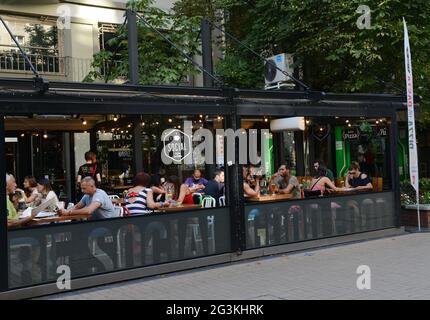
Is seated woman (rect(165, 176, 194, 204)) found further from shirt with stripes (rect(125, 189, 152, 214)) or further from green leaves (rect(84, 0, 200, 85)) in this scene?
green leaves (rect(84, 0, 200, 85))

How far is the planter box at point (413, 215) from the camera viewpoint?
438 inches

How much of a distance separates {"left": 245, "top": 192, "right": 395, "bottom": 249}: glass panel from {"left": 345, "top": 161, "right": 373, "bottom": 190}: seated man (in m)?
0.43

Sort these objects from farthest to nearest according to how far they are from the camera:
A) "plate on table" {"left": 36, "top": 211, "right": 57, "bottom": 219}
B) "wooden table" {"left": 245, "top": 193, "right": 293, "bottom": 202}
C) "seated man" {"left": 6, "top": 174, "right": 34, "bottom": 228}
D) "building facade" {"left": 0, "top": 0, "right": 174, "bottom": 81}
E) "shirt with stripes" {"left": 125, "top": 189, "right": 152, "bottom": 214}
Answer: "building facade" {"left": 0, "top": 0, "right": 174, "bottom": 81} < "wooden table" {"left": 245, "top": 193, "right": 293, "bottom": 202} < "shirt with stripes" {"left": 125, "top": 189, "right": 152, "bottom": 214} < "plate on table" {"left": 36, "top": 211, "right": 57, "bottom": 219} < "seated man" {"left": 6, "top": 174, "right": 34, "bottom": 228}

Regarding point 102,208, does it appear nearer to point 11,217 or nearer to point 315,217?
point 11,217

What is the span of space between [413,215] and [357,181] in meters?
1.52

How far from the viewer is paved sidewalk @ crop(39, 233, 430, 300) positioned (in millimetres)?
6477

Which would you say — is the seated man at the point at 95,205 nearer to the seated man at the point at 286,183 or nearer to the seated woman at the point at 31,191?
the seated woman at the point at 31,191

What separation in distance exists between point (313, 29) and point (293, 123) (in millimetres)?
2534

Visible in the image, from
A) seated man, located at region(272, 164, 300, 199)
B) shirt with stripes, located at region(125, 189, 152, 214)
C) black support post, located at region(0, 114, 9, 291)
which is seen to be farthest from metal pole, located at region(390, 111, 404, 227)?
black support post, located at region(0, 114, 9, 291)

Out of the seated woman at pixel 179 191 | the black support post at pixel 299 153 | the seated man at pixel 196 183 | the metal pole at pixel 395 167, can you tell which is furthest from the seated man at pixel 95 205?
the black support post at pixel 299 153

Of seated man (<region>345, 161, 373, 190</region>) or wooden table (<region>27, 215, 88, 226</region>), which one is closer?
wooden table (<region>27, 215, 88, 226</region>)

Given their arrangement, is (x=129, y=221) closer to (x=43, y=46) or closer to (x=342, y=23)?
(x=342, y=23)

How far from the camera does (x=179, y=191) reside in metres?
9.61

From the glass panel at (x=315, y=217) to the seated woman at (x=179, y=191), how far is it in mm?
1203
